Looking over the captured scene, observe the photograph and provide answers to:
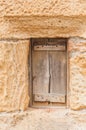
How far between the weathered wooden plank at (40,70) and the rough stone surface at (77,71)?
0.13 m

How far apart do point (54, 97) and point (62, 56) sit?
0.65 feet

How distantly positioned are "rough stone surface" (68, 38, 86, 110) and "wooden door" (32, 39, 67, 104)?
7 centimetres

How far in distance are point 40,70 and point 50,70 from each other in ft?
0.16

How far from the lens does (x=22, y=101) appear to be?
4.02 ft

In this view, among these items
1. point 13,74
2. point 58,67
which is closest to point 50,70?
point 58,67

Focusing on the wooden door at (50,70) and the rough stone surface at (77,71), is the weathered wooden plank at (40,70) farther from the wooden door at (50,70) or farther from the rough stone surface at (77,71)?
the rough stone surface at (77,71)

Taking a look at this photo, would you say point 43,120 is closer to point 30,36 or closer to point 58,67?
point 58,67

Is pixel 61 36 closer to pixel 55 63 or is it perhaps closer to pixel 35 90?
pixel 55 63

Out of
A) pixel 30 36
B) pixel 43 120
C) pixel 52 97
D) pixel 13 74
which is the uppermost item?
pixel 30 36

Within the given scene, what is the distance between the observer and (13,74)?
1197 mm

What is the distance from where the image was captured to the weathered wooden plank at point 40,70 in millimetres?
1256

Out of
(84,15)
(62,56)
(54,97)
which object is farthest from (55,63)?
(84,15)

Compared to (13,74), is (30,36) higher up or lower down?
higher up

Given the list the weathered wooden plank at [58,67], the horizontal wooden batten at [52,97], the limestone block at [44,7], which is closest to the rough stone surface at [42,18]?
the limestone block at [44,7]
